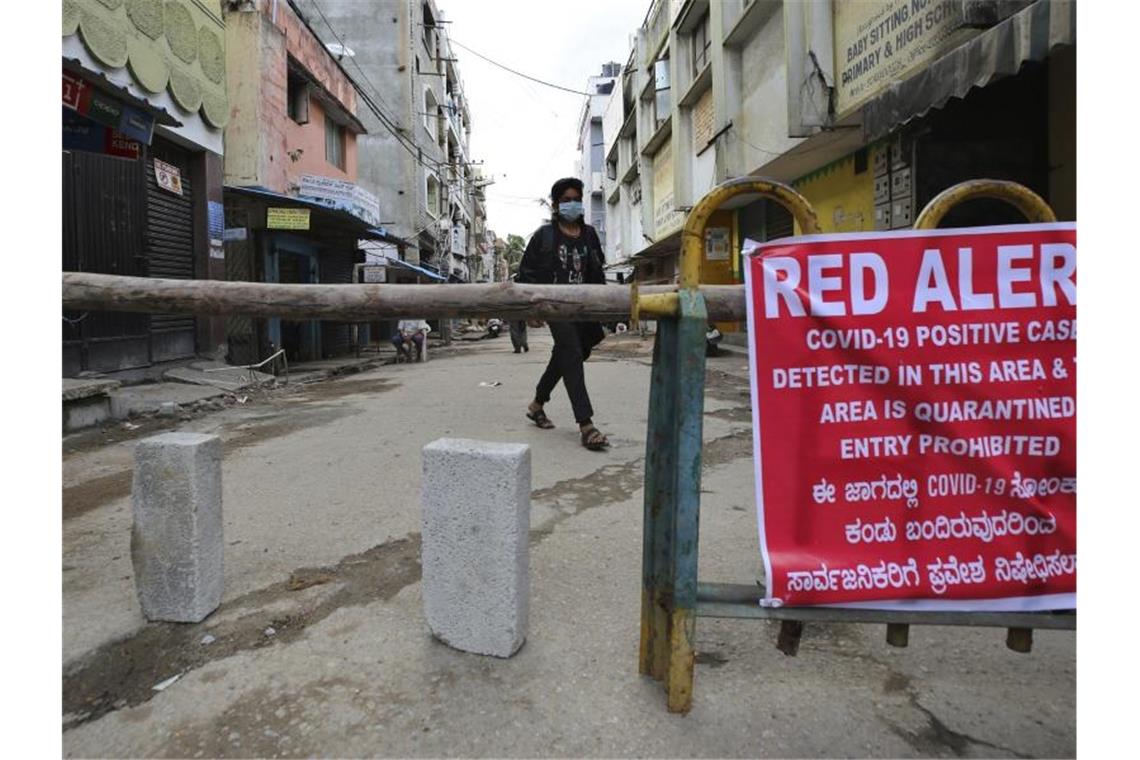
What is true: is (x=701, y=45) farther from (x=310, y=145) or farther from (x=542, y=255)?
(x=542, y=255)

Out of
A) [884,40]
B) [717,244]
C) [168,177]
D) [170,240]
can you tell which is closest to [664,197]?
[717,244]

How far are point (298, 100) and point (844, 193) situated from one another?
467 inches

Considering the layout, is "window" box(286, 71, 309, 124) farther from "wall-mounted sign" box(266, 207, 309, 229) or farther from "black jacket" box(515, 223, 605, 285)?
"black jacket" box(515, 223, 605, 285)

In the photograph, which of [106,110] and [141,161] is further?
[141,161]

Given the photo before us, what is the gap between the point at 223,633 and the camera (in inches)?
93.3

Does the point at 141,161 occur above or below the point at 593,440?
above

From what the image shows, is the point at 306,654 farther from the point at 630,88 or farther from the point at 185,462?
the point at 630,88

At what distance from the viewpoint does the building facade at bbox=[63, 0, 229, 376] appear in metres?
7.46

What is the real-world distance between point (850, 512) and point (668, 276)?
2411cm

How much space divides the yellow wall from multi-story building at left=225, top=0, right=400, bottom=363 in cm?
839

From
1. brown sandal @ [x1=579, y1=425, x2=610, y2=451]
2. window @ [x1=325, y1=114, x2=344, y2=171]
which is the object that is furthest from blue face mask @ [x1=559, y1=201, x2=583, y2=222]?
window @ [x1=325, y1=114, x2=344, y2=171]

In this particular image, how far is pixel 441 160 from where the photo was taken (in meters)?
33.1

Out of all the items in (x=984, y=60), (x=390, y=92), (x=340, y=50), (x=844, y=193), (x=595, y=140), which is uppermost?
(x=595, y=140)

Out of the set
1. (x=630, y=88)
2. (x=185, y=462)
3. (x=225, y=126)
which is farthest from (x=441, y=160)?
(x=185, y=462)
